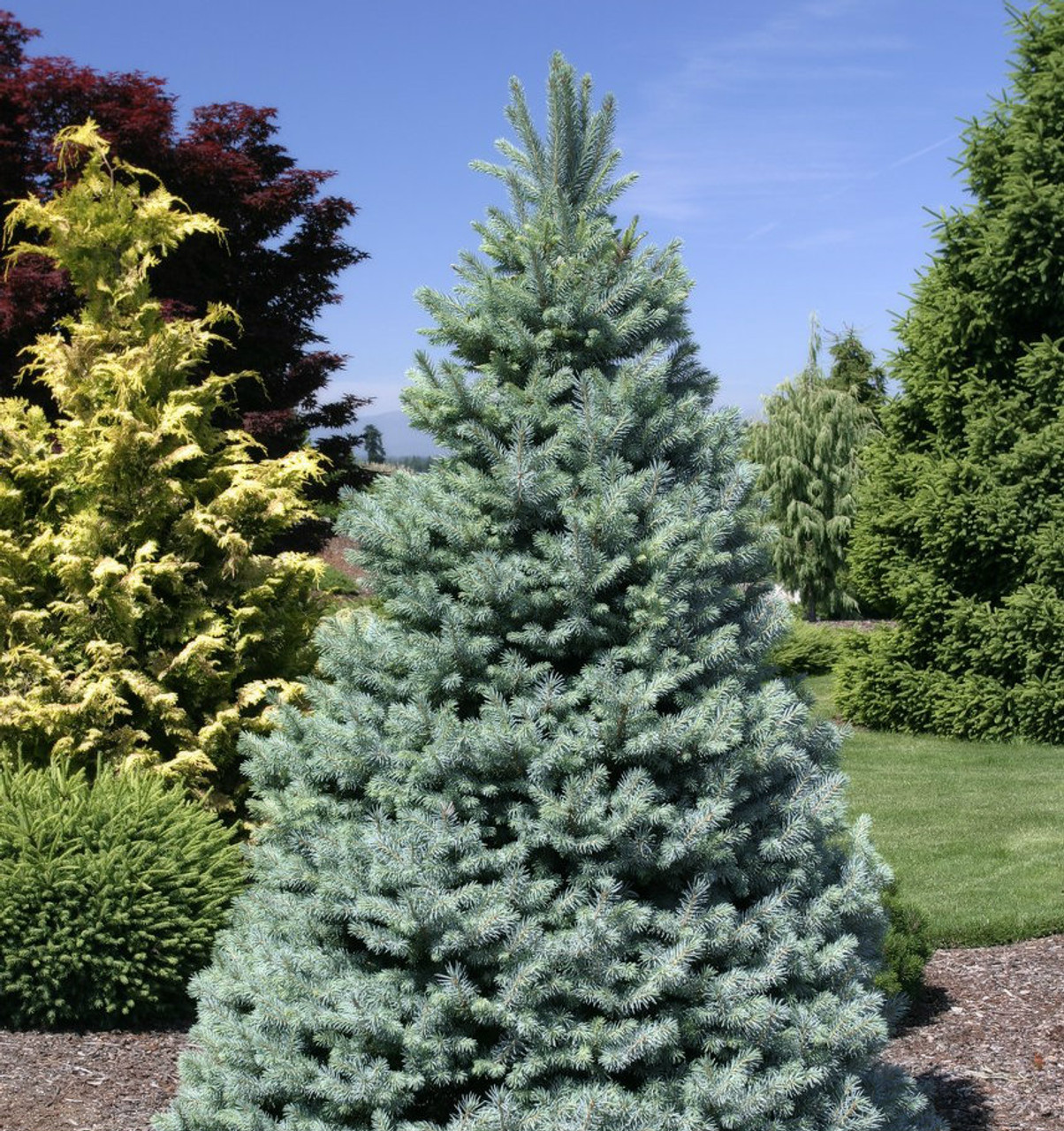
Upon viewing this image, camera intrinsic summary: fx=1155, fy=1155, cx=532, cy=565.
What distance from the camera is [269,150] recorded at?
17094 mm

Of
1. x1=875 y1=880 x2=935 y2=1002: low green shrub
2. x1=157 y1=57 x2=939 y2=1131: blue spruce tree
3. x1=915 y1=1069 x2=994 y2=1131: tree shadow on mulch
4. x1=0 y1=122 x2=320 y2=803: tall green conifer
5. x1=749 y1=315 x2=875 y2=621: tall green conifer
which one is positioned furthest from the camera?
x1=749 y1=315 x2=875 y2=621: tall green conifer

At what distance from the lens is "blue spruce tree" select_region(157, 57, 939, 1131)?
3105 mm

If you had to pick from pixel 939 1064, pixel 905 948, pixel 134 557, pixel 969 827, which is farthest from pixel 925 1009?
pixel 134 557

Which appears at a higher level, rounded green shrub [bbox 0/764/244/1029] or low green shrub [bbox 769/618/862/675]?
low green shrub [bbox 769/618/862/675]

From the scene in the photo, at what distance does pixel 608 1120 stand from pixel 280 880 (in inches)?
46.6

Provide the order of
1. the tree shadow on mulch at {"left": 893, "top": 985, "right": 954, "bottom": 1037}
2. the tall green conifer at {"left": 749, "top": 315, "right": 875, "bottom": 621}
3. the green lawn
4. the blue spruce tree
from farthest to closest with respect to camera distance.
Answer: the tall green conifer at {"left": 749, "top": 315, "right": 875, "bottom": 621}, the green lawn, the tree shadow on mulch at {"left": 893, "top": 985, "right": 954, "bottom": 1037}, the blue spruce tree

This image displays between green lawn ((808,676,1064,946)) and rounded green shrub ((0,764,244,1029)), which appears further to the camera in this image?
green lawn ((808,676,1064,946))

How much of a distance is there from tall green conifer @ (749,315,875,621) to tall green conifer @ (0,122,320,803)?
19.6m

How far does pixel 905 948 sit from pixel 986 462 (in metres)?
9.69

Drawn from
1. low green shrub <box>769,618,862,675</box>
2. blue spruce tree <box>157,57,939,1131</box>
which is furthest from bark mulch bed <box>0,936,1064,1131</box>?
low green shrub <box>769,618,862,675</box>

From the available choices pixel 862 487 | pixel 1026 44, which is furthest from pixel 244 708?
pixel 1026 44

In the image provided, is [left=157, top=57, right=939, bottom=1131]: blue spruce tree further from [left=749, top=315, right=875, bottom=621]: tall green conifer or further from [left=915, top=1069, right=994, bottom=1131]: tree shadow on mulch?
[left=749, top=315, right=875, bottom=621]: tall green conifer

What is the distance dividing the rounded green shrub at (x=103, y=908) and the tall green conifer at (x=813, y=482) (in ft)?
70.3

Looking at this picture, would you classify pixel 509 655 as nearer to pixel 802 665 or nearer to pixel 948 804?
pixel 948 804
